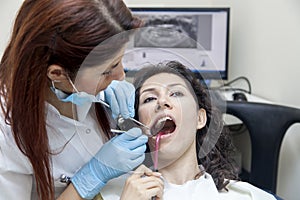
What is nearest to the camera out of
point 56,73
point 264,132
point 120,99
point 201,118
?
point 56,73

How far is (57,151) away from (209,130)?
1.50 ft

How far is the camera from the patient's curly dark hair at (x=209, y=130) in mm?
1210

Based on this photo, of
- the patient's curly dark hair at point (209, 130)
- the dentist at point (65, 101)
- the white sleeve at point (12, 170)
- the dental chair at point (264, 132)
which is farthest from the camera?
the dental chair at point (264, 132)

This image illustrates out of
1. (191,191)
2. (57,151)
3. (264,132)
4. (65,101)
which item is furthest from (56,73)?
(264,132)

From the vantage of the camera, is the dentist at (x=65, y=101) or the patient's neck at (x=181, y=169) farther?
the patient's neck at (x=181, y=169)

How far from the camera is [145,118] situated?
118 cm

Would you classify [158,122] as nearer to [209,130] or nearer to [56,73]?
[209,130]

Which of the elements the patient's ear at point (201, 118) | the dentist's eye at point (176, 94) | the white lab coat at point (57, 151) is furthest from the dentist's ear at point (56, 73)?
the patient's ear at point (201, 118)

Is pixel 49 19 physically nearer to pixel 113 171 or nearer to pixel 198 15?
pixel 113 171

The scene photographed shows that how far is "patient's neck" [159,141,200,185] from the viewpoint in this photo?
1.29 m

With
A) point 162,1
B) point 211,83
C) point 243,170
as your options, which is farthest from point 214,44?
point 211,83

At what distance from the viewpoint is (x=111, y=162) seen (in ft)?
3.72

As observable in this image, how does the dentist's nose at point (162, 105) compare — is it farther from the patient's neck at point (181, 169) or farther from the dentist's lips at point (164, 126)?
the patient's neck at point (181, 169)

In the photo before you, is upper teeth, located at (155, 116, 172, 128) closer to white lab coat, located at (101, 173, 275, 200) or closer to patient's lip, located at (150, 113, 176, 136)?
patient's lip, located at (150, 113, 176, 136)
